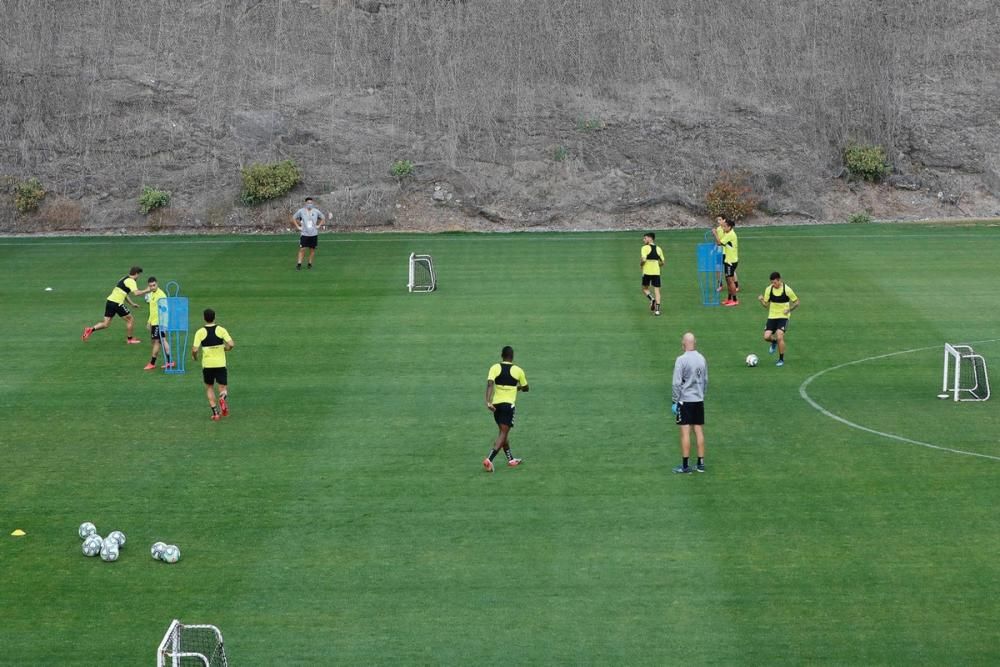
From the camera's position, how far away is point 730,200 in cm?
4375

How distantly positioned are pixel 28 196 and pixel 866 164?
27552mm

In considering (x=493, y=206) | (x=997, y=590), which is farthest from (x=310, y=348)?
(x=493, y=206)

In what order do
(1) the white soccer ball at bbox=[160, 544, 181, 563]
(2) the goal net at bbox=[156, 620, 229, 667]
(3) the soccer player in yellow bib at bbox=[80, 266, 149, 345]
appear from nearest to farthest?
(2) the goal net at bbox=[156, 620, 229, 667], (1) the white soccer ball at bbox=[160, 544, 181, 563], (3) the soccer player in yellow bib at bbox=[80, 266, 149, 345]

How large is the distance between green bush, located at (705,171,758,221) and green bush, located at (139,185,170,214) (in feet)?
57.5

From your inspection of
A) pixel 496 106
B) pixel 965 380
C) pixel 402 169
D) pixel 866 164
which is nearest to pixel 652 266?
pixel 965 380

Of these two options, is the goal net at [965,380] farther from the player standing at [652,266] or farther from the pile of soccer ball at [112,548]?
the pile of soccer ball at [112,548]

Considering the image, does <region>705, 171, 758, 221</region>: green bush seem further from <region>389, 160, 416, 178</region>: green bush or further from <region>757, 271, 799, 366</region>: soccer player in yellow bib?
<region>757, 271, 799, 366</region>: soccer player in yellow bib

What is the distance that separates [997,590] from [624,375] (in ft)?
33.8

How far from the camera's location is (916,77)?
1941 inches

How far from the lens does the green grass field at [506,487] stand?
14.9 m

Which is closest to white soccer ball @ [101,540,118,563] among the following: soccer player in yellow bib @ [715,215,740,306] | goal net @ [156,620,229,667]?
goal net @ [156,620,229,667]

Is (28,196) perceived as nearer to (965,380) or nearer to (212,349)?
(212,349)

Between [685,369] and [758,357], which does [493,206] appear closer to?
[758,357]

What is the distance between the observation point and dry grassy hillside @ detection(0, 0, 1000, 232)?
45.2 m
